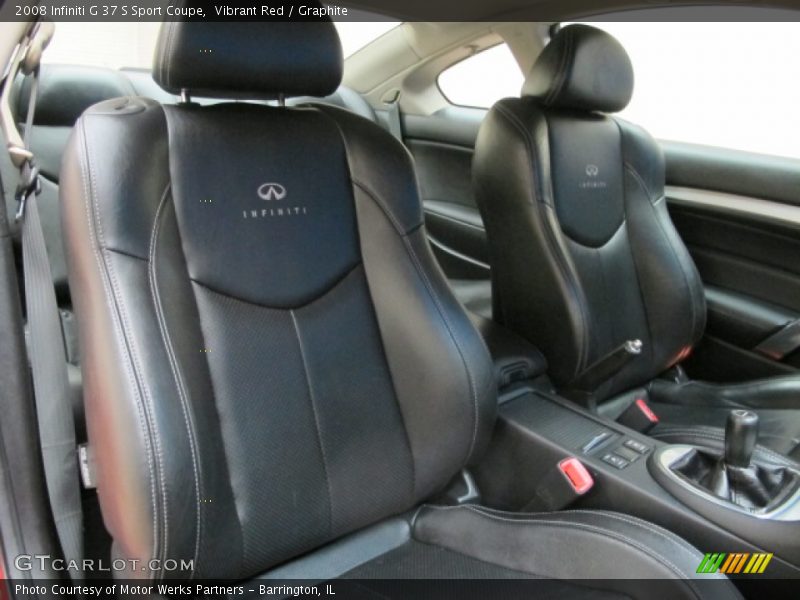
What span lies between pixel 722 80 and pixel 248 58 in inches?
70.6

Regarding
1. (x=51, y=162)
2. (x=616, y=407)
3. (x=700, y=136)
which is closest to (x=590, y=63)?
(x=700, y=136)

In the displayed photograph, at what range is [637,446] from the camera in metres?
1.49

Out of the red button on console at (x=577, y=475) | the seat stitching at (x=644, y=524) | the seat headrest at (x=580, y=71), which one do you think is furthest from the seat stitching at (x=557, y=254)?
the seat stitching at (x=644, y=524)

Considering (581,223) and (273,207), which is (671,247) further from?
(273,207)

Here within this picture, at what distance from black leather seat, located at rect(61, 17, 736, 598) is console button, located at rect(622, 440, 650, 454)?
0.80ft

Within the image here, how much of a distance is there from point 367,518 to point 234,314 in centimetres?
47

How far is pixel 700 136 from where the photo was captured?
2418mm

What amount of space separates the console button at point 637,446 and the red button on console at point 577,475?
139 mm

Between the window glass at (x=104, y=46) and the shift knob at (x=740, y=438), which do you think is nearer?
the shift knob at (x=740, y=438)

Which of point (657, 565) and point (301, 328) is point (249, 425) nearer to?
point (301, 328)

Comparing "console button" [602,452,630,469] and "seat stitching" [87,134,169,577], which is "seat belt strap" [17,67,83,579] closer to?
"seat stitching" [87,134,169,577]

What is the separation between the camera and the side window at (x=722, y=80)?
220 centimetres

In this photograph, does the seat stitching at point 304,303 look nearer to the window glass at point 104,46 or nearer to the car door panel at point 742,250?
the window glass at point 104,46

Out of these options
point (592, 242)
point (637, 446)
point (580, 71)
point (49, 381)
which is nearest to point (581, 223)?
point (592, 242)
